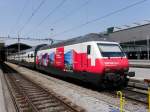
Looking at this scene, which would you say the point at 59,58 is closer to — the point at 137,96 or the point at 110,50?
the point at 110,50

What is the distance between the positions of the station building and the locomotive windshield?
49.1 m

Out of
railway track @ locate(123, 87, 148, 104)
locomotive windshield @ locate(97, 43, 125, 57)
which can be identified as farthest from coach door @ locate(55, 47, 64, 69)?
railway track @ locate(123, 87, 148, 104)

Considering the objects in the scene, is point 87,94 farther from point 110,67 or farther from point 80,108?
point 80,108

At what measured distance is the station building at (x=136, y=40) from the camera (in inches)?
2645

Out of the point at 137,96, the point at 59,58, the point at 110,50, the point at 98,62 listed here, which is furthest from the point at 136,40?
the point at 137,96

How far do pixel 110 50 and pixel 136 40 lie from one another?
194 feet

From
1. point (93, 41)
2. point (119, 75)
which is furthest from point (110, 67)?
point (93, 41)

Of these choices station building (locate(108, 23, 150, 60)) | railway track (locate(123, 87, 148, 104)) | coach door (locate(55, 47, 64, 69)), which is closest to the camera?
railway track (locate(123, 87, 148, 104))

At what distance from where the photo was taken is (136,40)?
7350 cm

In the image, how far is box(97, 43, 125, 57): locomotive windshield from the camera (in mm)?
15834

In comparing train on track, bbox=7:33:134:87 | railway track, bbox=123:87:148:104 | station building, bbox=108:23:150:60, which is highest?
station building, bbox=108:23:150:60

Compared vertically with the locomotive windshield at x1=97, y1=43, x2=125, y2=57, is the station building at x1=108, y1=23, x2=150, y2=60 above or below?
above

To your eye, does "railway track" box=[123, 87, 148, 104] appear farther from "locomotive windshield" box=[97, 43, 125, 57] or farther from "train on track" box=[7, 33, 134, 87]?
"locomotive windshield" box=[97, 43, 125, 57]

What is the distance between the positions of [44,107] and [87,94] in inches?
142
